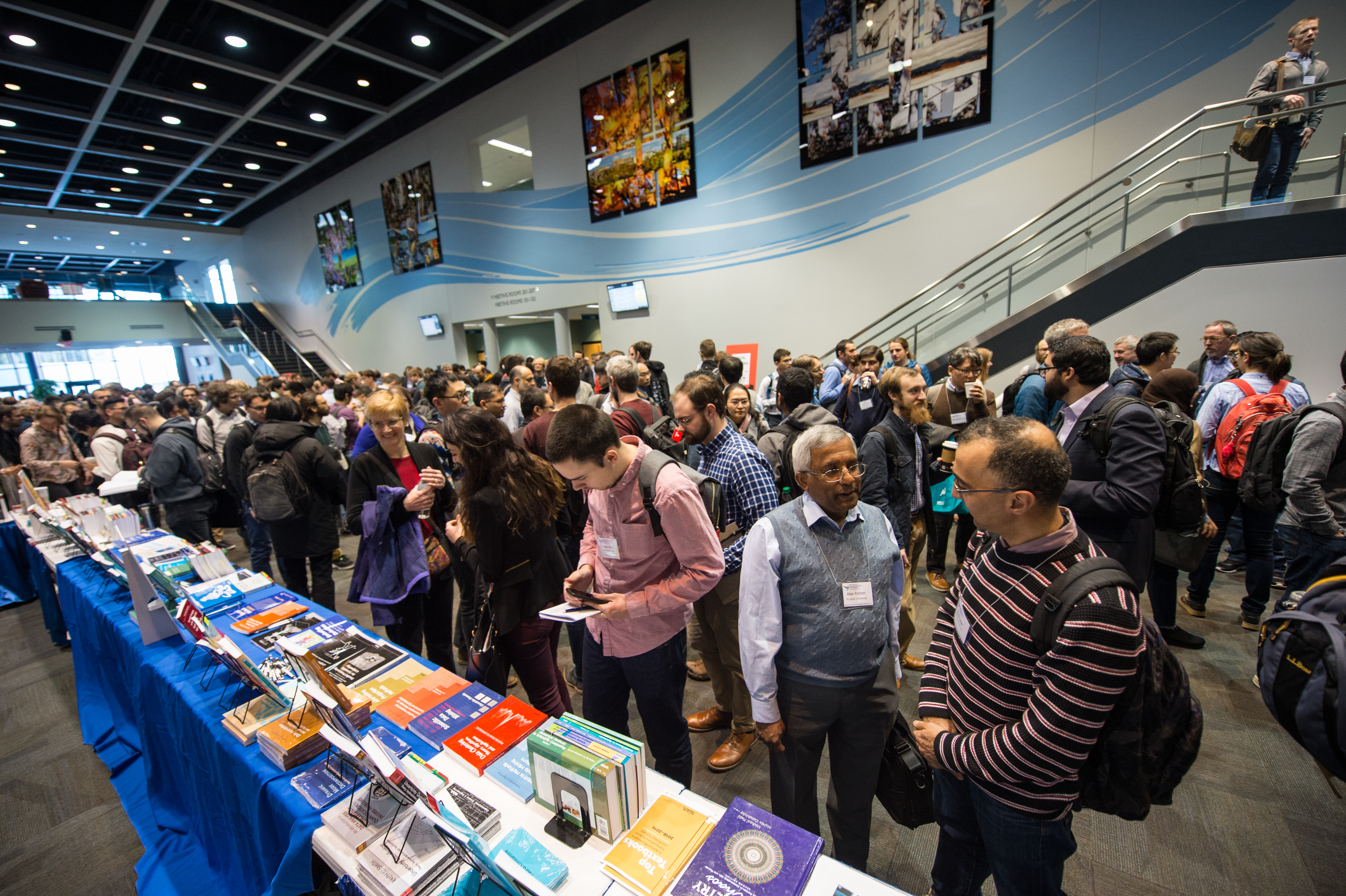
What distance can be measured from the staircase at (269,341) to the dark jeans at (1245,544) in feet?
63.1

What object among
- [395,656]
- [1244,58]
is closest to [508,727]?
[395,656]

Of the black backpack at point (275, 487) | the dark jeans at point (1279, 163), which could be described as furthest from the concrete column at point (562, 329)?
the dark jeans at point (1279, 163)

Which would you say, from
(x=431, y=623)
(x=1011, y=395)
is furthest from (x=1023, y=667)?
(x=1011, y=395)

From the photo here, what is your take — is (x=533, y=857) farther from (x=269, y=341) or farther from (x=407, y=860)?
(x=269, y=341)

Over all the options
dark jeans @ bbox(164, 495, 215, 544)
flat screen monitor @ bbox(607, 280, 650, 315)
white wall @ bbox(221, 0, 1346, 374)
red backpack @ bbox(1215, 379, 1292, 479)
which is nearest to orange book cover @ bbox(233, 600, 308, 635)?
dark jeans @ bbox(164, 495, 215, 544)

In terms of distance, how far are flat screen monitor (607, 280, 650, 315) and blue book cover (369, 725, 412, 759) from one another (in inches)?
331

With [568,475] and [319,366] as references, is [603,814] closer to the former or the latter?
[568,475]

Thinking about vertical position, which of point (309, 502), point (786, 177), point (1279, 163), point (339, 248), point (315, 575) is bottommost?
point (315, 575)

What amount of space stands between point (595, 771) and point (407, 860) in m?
0.52

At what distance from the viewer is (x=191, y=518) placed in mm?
4230

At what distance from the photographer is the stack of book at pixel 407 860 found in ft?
3.64

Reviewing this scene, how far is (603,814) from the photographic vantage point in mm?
1100

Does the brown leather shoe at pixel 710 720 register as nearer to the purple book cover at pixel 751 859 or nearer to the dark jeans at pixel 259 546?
the purple book cover at pixel 751 859

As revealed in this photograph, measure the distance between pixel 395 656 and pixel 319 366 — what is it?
18.4 meters
